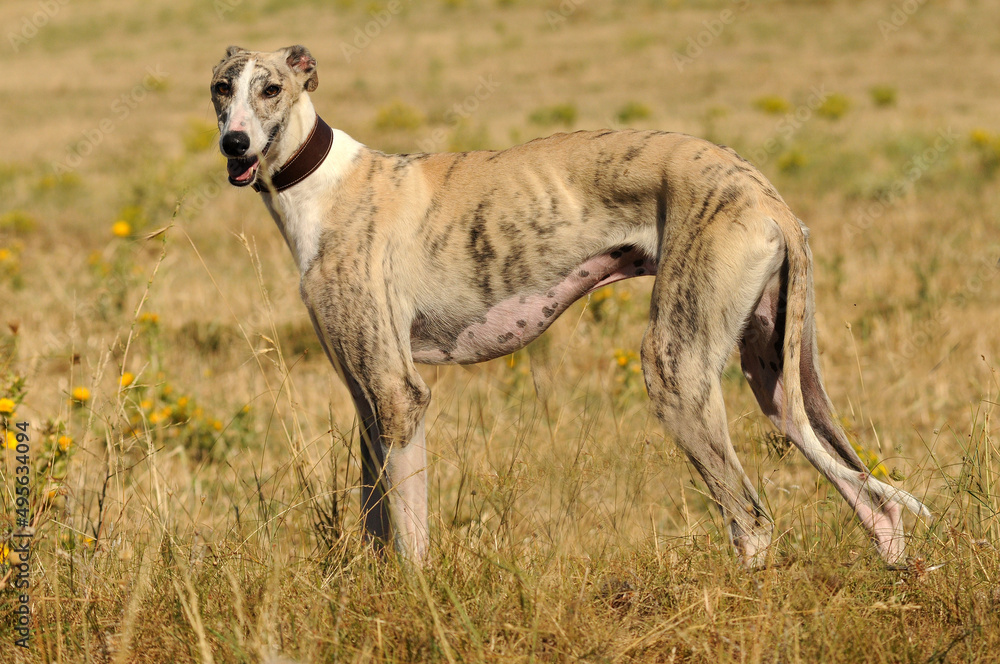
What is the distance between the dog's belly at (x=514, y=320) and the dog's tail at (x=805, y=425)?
17.9 inches

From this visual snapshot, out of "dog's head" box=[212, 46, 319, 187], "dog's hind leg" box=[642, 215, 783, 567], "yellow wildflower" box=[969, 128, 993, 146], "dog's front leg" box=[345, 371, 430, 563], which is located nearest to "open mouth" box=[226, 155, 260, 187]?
"dog's head" box=[212, 46, 319, 187]

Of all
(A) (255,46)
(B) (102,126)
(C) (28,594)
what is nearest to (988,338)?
(C) (28,594)

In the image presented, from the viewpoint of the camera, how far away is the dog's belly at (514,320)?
3.00 m

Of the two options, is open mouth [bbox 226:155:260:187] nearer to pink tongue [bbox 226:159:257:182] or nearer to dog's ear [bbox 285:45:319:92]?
pink tongue [bbox 226:159:257:182]

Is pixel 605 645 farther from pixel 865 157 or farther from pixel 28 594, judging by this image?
pixel 865 157

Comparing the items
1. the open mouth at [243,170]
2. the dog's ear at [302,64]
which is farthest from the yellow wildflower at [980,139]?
the open mouth at [243,170]

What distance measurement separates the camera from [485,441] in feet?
11.3

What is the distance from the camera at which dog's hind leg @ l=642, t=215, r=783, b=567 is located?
8.58 feet

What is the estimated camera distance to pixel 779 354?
2920 mm

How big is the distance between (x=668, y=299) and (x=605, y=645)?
1.06 metres

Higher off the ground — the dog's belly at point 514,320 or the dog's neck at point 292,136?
the dog's neck at point 292,136

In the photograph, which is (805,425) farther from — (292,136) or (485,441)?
(292,136)

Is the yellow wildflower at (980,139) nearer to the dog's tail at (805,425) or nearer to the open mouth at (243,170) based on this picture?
the dog's tail at (805,425)

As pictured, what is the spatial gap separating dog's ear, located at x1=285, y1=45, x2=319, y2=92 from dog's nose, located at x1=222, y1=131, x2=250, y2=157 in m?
0.47
